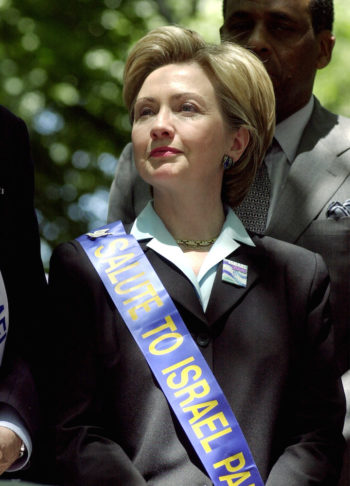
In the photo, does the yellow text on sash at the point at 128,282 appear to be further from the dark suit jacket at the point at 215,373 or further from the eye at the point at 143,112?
the eye at the point at 143,112

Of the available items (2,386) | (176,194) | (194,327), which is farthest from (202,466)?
(176,194)

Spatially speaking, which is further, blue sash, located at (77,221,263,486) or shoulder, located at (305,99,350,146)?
shoulder, located at (305,99,350,146)

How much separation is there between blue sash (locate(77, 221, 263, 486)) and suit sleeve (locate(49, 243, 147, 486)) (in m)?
0.07

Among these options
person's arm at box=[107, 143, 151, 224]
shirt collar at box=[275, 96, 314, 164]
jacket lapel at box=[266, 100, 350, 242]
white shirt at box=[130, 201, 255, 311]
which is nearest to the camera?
white shirt at box=[130, 201, 255, 311]

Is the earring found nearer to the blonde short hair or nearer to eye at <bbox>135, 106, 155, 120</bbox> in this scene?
the blonde short hair

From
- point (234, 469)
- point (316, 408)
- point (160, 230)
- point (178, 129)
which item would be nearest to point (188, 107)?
point (178, 129)

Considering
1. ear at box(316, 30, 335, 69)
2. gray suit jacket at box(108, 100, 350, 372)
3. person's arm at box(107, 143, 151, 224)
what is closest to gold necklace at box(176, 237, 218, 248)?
gray suit jacket at box(108, 100, 350, 372)

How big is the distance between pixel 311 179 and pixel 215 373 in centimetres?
119

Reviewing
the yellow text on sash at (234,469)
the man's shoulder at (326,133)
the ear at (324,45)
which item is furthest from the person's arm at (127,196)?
the yellow text on sash at (234,469)

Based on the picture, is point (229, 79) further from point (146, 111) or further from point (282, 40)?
point (282, 40)

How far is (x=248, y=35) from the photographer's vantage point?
164 inches

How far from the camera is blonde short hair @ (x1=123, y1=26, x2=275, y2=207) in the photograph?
3.19 metres

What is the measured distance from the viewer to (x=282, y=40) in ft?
13.6

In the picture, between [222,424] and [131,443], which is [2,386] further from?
[222,424]
